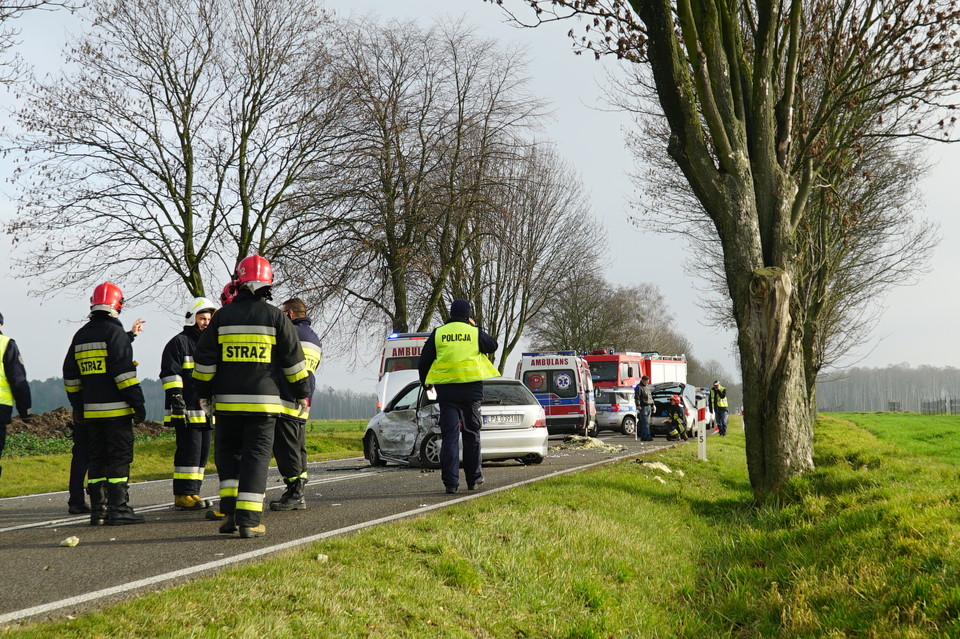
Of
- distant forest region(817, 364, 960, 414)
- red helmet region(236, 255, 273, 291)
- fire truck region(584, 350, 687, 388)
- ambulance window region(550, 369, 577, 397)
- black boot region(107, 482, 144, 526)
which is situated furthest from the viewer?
distant forest region(817, 364, 960, 414)

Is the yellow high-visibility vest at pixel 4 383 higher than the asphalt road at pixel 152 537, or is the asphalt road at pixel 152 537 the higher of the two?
the yellow high-visibility vest at pixel 4 383

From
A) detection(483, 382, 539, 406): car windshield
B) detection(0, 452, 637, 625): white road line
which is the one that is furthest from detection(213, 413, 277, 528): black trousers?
detection(483, 382, 539, 406): car windshield

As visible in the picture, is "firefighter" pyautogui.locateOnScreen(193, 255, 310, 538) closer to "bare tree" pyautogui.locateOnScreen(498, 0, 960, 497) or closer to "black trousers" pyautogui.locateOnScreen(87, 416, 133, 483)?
"black trousers" pyautogui.locateOnScreen(87, 416, 133, 483)

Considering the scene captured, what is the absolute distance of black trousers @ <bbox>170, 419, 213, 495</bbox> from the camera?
8133mm

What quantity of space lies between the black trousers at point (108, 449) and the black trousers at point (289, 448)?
1262 millimetres

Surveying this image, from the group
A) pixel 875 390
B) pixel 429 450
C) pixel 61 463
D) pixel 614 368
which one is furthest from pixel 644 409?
pixel 875 390

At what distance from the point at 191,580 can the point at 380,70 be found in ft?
75.4

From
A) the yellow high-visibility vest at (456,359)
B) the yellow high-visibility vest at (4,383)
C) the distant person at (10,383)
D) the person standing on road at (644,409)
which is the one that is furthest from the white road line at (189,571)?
the person standing on road at (644,409)

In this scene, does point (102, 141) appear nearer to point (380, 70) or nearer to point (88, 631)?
point (380, 70)

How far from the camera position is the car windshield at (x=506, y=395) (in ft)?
41.3

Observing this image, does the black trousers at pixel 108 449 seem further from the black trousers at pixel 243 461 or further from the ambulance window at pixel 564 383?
the ambulance window at pixel 564 383

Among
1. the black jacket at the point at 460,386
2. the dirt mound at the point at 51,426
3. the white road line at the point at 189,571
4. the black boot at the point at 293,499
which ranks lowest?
the white road line at the point at 189,571

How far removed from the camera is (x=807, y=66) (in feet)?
41.4

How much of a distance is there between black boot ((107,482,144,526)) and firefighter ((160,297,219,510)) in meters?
0.80
